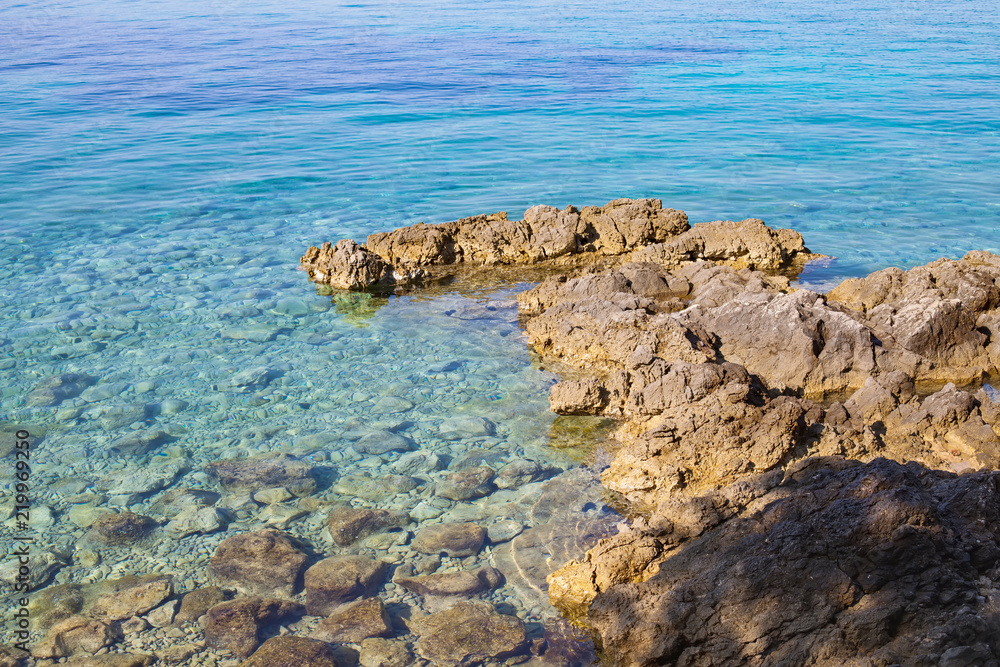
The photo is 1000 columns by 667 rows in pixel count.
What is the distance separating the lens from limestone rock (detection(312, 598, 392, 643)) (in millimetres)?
5371

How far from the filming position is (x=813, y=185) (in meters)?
16.9

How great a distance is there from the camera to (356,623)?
17.9 feet

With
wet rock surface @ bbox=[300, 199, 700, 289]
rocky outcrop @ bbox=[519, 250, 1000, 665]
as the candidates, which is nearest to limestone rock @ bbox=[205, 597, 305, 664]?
rocky outcrop @ bbox=[519, 250, 1000, 665]

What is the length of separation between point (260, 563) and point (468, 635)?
5.86ft

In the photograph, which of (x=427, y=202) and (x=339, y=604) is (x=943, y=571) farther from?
(x=427, y=202)

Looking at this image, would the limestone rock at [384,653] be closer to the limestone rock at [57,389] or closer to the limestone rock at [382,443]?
the limestone rock at [382,443]

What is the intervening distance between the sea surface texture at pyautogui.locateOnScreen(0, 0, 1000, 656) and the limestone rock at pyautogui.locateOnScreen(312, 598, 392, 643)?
24.1 inches

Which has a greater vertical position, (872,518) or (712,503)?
(872,518)

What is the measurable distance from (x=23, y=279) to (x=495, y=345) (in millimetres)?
7349

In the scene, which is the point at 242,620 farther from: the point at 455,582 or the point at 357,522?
the point at 455,582

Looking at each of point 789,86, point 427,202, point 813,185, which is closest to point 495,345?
point 427,202

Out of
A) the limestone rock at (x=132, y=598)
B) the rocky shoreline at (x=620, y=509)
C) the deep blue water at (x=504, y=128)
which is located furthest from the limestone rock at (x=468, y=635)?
the deep blue water at (x=504, y=128)

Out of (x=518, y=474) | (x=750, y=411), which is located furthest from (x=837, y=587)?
(x=518, y=474)

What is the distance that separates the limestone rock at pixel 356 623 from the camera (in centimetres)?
537
